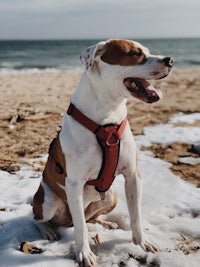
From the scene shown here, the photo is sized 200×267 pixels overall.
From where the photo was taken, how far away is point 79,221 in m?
3.08

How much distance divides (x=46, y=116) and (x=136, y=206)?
447 centimetres

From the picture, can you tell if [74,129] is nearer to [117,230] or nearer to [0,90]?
[117,230]

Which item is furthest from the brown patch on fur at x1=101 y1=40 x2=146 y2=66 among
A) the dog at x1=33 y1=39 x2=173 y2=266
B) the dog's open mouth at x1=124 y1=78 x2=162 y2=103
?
the dog's open mouth at x1=124 y1=78 x2=162 y2=103

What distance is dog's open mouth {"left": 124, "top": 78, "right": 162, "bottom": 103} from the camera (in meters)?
2.92

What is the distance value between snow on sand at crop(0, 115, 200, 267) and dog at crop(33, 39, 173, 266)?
0.17 metres

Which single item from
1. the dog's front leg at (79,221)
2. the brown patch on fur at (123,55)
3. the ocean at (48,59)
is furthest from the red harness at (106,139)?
the ocean at (48,59)

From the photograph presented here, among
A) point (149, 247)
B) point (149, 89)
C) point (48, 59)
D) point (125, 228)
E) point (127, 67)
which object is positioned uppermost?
point (127, 67)

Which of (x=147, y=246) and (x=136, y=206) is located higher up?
A: (x=136, y=206)

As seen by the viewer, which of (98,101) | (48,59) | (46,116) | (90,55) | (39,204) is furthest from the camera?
(48,59)

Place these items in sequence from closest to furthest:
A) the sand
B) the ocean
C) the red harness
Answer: the red harness, the sand, the ocean

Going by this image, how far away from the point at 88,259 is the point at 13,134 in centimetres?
364

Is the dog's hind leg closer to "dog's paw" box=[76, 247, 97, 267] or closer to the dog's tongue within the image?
"dog's paw" box=[76, 247, 97, 267]

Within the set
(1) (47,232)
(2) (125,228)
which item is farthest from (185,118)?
(1) (47,232)

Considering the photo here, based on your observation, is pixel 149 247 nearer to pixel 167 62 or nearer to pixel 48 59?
pixel 167 62
